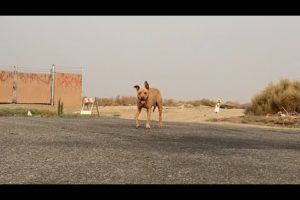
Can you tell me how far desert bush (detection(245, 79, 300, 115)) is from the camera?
2698 cm

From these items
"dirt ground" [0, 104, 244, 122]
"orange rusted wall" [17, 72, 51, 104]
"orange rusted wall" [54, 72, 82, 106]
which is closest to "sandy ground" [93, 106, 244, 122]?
"dirt ground" [0, 104, 244, 122]

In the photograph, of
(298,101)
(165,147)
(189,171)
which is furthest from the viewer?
(298,101)

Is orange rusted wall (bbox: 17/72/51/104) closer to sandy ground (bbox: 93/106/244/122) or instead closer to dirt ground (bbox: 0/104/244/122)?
dirt ground (bbox: 0/104/244/122)

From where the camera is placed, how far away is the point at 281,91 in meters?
28.9

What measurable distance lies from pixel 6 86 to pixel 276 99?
1753 cm

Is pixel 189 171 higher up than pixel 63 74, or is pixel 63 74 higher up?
pixel 63 74

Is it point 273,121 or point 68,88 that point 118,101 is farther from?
point 273,121

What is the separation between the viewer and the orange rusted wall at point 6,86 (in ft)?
103

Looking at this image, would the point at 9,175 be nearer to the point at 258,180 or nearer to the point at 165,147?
the point at 258,180

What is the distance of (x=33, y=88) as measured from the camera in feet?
107

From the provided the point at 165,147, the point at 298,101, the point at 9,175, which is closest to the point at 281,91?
the point at 298,101

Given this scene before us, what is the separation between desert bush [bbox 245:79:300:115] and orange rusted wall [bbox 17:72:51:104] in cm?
1393

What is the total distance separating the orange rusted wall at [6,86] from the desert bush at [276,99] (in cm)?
1582
